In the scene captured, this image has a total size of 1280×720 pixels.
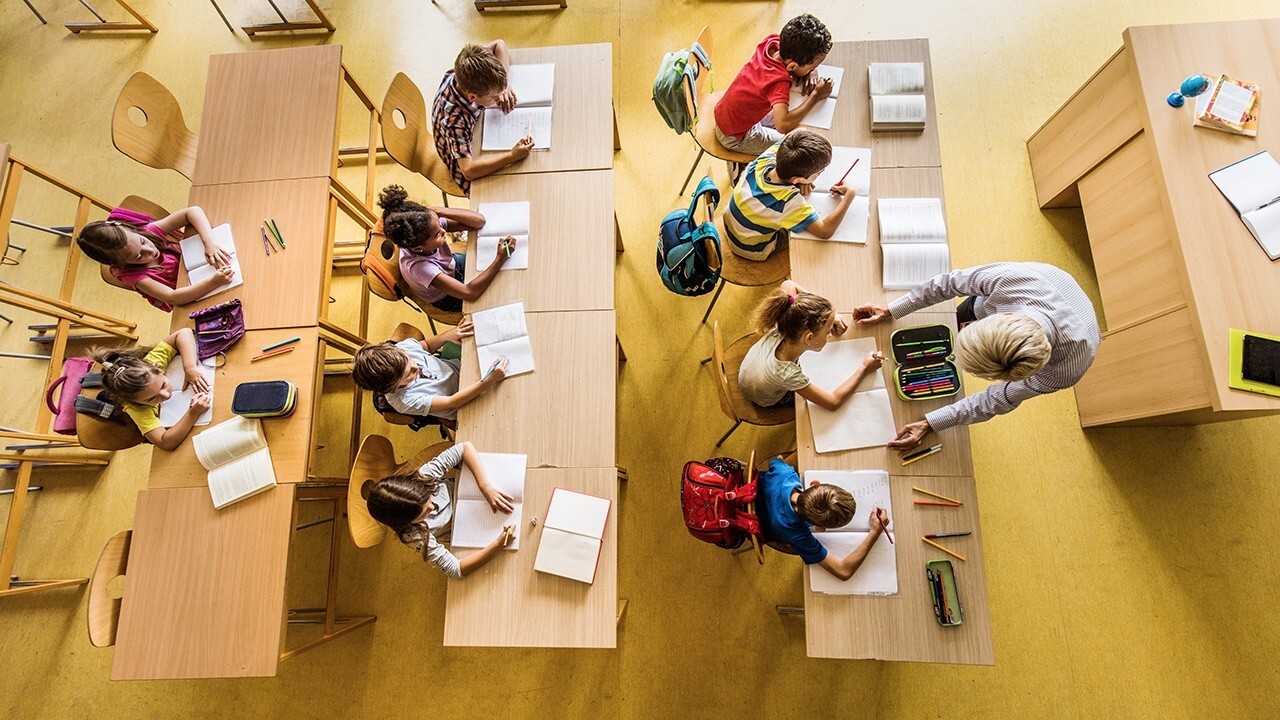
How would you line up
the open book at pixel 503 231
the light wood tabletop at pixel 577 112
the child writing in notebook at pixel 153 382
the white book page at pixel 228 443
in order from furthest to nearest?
the light wood tabletop at pixel 577 112
the open book at pixel 503 231
the white book page at pixel 228 443
the child writing in notebook at pixel 153 382

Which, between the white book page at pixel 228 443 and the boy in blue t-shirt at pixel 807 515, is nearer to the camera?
the boy in blue t-shirt at pixel 807 515

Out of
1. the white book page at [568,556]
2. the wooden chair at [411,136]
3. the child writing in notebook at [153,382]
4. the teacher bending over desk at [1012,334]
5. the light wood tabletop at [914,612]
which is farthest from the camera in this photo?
the wooden chair at [411,136]

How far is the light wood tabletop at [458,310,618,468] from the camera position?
2.15 meters

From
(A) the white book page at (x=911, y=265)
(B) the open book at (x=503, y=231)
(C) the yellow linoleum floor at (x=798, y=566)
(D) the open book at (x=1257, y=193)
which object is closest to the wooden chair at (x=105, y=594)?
(C) the yellow linoleum floor at (x=798, y=566)

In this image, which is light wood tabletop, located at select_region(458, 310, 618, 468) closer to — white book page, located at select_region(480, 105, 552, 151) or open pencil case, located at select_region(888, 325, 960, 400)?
white book page, located at select_region(480, 105, 552, 151)

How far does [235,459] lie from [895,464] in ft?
8.06

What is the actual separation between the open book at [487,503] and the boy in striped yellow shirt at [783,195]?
1.26 metres

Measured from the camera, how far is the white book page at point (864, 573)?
6.39ft

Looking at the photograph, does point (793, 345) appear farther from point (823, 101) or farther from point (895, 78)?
point (895, 78)

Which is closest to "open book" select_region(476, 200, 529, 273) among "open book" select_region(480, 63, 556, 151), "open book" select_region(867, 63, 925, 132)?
"open book" select_region(480, 63, 556, 151)

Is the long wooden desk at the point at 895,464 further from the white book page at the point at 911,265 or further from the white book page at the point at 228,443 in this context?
the white book page at the point at 228,443

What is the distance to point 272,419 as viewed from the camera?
227 cm

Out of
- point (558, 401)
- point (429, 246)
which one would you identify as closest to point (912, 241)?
point (558, 401)

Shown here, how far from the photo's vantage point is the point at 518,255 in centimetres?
236
